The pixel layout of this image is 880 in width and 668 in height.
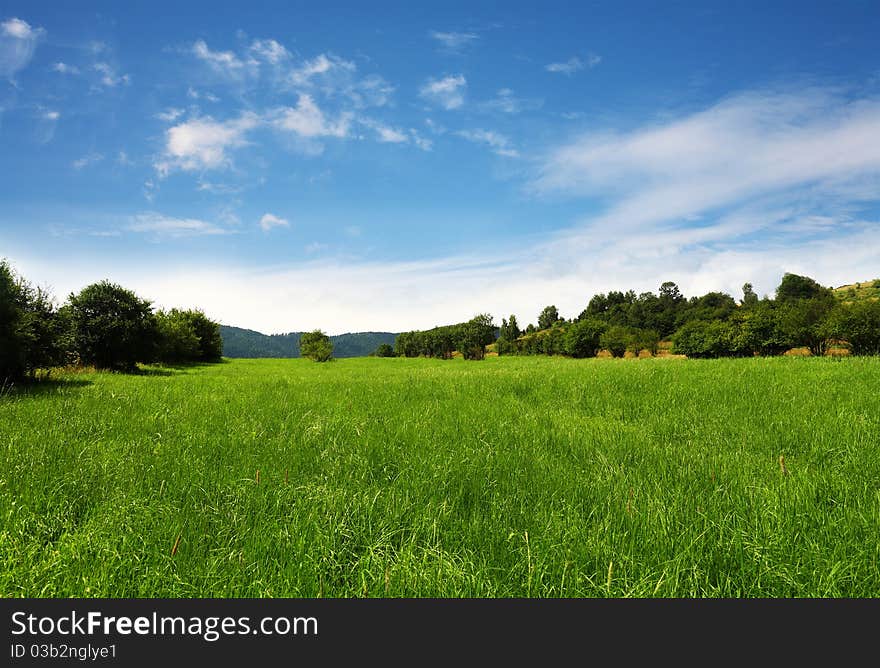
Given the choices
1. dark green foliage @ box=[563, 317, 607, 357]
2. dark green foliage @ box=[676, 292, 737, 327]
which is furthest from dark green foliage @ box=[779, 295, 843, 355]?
dark green foliage @ box=[676, 292, 737, 327]

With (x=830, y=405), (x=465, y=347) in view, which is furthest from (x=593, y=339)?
(x=830, y=405)

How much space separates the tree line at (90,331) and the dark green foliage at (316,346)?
A: 14.5 meters

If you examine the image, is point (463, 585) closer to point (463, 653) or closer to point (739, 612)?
point (463, 653)

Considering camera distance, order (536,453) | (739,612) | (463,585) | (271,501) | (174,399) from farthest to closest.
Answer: (174,399) < (536,453) < (271,501) < (463,585) < (739,612)

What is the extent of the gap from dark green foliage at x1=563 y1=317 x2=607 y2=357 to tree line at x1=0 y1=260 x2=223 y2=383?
189 ft

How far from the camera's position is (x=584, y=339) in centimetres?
7262

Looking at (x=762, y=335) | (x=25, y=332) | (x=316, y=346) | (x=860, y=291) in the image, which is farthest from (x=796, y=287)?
(x=25, y=332)

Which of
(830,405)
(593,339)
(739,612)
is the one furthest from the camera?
(593,339)

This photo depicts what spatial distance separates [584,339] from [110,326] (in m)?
67.1

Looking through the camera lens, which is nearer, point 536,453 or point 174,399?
point 536,453

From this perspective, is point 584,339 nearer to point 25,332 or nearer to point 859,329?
point 859,329

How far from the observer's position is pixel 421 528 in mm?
2996

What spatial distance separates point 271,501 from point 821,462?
6.32 metres

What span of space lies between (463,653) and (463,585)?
0.40 m
